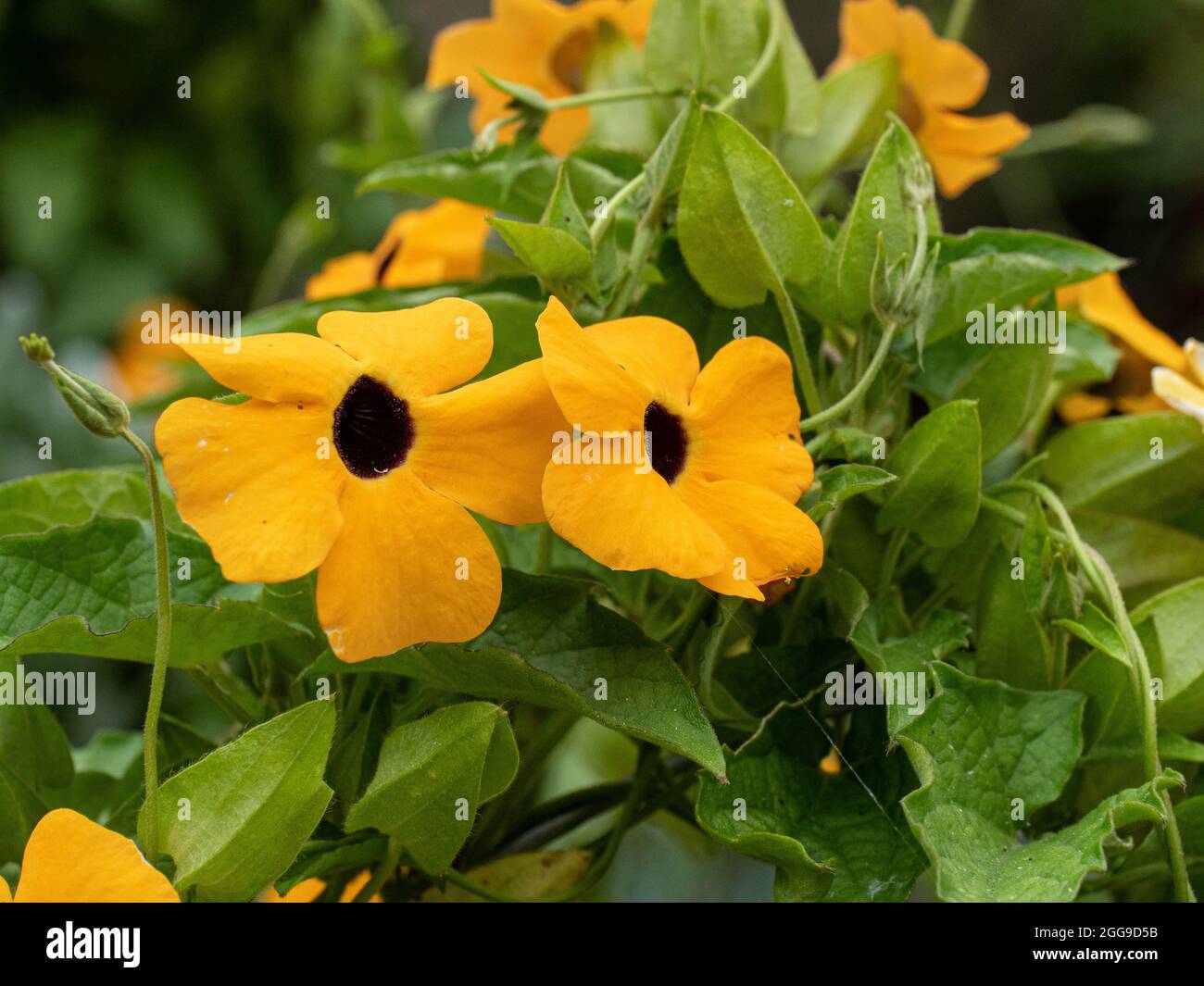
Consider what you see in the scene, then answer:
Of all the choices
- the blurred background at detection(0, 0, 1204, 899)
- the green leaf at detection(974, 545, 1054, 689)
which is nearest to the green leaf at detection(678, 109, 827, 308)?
the green leaf at detection(974, 545, 1054, 689)

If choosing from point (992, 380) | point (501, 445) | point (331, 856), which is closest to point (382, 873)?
point (331, 856)

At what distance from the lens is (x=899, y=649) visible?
342mm

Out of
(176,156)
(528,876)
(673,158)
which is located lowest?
(528,876)

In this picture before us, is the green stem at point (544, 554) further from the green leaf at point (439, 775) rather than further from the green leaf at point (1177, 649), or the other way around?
the green leaf at point (1177, 649)

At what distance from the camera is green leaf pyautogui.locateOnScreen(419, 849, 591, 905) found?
15.2 inches

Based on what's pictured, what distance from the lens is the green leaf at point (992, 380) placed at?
0.39 m

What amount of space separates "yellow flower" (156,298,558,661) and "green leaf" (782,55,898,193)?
20cm

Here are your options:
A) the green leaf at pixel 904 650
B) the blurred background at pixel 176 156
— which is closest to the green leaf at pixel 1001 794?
the green leaf at pixel 904 650

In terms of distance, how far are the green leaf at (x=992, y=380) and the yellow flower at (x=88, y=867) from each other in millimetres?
256

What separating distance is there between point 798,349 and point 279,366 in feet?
0.49

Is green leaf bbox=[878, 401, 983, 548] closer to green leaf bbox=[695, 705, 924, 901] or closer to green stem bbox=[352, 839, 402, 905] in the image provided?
green leaf bbox=[695, 705, 924, 901]

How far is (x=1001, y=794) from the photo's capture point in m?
0.33

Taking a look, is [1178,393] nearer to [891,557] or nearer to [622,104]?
[891,557]
